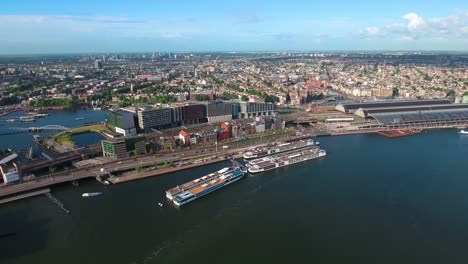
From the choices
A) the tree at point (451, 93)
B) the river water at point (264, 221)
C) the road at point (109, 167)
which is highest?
the tree at point (451, 93)

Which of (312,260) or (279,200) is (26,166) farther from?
(312,260)

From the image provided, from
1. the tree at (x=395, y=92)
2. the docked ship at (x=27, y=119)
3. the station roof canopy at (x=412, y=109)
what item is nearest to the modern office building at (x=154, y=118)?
the docked ship at (x=27, y=119)

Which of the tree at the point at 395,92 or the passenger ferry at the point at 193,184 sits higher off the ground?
the tree at the point at 395,92

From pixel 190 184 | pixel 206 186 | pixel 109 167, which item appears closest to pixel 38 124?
pixel 109 167

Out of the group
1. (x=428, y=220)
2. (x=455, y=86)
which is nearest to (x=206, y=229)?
(x=428, y=220)

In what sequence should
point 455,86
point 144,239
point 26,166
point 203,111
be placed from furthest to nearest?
point 455,86 < point 203,111 < point 26,166 < point 144,239

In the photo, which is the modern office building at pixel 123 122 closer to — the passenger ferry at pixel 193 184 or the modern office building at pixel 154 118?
the modern office building at pixel 154 118

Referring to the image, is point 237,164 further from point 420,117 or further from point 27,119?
point 27,119
